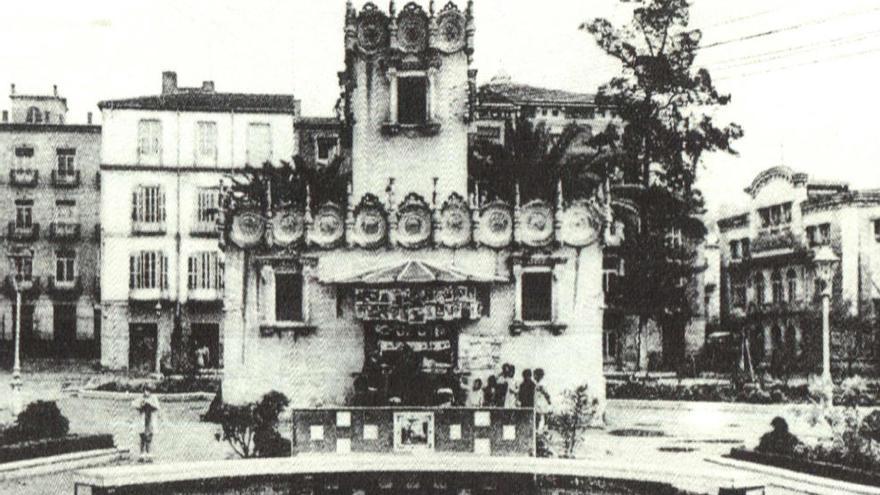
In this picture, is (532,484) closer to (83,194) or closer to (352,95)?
(352,95)

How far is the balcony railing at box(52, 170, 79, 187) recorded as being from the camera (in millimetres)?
58375

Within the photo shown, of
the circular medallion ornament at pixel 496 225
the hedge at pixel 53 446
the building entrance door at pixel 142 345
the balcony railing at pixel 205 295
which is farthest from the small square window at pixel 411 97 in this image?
the building entrance door at pixel 142 345

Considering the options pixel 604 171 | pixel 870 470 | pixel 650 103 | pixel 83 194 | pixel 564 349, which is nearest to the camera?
pixel 870 470

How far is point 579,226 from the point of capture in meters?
29.8

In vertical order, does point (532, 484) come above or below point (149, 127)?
below

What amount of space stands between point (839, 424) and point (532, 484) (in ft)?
20.9

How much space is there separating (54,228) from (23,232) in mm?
1592

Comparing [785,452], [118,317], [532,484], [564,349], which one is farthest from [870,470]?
[118,317]

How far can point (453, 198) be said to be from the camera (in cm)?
2975

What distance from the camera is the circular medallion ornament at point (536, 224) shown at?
29609 millimetres

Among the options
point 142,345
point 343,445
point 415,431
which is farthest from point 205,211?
point 415,431

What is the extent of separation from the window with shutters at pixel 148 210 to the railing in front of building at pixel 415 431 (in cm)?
3685

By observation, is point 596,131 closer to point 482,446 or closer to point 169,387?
point 169,387

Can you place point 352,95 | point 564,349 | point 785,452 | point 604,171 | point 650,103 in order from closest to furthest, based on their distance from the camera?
point 785,452, point 564,349, point 352,95, point 604,171, point 650,103
